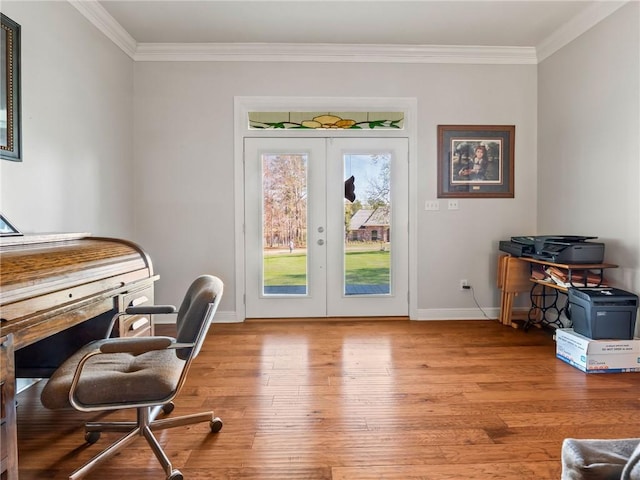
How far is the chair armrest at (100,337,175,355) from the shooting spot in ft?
4.79

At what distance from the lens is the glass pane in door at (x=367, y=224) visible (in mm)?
4027

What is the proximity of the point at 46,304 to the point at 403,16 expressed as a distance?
3403 mm

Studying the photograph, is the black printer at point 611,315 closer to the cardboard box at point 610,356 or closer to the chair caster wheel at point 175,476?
the cardboard box at point 610,356

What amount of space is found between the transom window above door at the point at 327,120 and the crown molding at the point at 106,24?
130 centimetres

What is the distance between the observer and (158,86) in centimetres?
387

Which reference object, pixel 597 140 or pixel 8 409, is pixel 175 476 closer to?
pixel 8 409

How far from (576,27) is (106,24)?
4215 mm

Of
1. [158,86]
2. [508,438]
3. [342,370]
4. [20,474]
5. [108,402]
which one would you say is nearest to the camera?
[108,402]

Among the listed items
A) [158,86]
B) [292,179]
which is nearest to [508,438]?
[292,179]

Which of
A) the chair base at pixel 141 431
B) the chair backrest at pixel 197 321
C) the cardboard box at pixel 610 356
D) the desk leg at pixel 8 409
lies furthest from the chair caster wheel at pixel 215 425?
the cardboard box at pixel 610 356

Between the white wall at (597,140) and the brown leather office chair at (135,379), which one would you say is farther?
the white wall at (597,140)

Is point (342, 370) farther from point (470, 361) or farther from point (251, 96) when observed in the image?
point (251, 96)

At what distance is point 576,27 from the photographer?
134 inches

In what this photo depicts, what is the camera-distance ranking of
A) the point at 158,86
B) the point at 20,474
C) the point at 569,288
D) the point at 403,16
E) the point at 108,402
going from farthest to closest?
the point at 158,86, the point at 403,16, the point at 569,288, the point at 20,474, the point at 108,402
